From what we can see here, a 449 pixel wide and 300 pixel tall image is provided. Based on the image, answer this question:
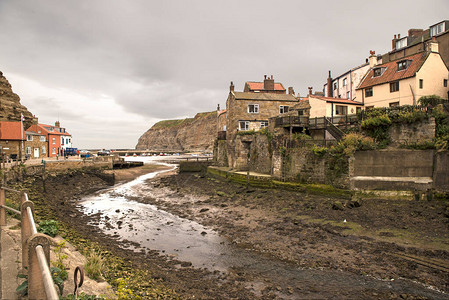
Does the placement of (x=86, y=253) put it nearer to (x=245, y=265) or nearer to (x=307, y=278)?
Answer: (x=245, y=265)

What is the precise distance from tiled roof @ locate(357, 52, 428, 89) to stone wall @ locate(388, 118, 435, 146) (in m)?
8.15

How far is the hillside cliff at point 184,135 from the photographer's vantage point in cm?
11912

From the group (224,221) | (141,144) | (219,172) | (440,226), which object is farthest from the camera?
(141,144)

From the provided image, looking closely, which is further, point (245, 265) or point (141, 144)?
point (141, 144)

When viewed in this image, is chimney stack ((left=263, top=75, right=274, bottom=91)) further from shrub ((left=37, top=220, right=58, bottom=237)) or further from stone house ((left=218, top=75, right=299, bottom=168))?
shrub ((left=37, top=220, right=58, bottom=237))

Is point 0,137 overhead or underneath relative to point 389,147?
overhead

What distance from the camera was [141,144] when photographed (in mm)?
183625

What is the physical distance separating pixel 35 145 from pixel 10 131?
18.1 feet

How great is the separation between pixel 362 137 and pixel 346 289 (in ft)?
48.7

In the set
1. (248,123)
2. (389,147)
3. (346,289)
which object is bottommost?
(346,289)

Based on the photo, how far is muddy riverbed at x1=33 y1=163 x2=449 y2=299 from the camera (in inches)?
364

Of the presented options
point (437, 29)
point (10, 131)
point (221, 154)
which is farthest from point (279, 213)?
point (10, 131)

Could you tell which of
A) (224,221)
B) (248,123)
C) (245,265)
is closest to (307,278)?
(245,265)

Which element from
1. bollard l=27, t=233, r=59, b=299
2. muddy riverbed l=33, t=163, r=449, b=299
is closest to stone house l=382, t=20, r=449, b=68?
muddy riverbed l=33, t=163, r=449, b=299
